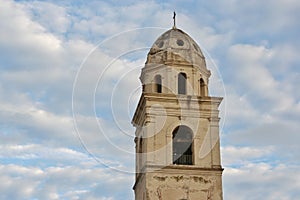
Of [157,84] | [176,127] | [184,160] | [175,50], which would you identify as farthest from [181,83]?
[184,160]

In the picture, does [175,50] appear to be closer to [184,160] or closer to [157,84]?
[157,84]

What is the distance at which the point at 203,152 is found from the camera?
3378 cm

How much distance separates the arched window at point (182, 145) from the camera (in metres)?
33.8

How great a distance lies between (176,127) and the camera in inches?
1348

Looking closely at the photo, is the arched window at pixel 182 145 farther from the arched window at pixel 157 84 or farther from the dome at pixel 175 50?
the dome at pixel 175 50

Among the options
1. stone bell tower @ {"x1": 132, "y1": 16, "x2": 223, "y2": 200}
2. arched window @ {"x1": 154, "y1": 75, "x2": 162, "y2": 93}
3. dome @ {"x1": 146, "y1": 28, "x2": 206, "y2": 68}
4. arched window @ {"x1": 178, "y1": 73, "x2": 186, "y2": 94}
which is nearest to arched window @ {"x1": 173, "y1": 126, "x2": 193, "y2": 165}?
stone bell tower @ {"x1": 132, "y1": 16, "x2": 223, "y2": 200}

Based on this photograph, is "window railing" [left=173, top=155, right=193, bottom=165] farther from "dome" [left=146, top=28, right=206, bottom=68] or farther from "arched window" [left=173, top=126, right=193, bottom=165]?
"dome" [left=146, top=28, right=206, bottom=68]

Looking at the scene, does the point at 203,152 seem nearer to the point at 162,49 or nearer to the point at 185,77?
the point at 185,77

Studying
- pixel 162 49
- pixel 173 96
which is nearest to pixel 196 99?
pixel 173 96

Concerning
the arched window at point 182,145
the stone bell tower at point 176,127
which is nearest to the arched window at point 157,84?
the stone bell tower at point 176,127

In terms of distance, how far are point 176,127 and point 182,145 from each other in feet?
3.89

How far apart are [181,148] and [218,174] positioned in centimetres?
268

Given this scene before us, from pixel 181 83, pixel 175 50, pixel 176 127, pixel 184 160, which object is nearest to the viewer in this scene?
pixel 184 160

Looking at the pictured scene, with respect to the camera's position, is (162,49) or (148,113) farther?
(162,49)
